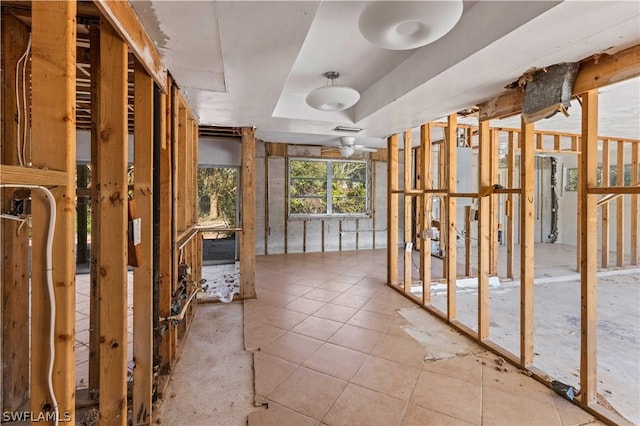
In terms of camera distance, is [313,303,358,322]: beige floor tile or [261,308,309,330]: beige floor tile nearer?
[261,308,309,330]: beige floor tile

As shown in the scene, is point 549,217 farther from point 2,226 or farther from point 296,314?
point 2,226

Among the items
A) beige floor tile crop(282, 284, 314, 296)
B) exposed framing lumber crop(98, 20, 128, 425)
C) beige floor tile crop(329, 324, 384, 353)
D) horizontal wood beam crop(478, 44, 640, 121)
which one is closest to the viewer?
exposed framing lumber crop(98, 20, 128, 425)

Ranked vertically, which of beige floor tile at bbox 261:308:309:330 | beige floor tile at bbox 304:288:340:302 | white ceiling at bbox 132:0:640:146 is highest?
white ceiling at bbox 132:0:640:146

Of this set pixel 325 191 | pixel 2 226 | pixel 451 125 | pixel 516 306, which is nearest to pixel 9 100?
pixel 2 226

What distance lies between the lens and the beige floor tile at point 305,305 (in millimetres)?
3449

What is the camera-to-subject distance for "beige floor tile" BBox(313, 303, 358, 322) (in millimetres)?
3256

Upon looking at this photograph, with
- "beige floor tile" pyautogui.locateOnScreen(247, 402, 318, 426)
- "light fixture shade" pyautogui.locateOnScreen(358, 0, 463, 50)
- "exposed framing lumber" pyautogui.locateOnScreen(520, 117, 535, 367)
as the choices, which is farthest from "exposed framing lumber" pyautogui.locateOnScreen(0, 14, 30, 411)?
"exposed framing lumber" pyautogui.locateOnScreen(520, 117, 535, 367)

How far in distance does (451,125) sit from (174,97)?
269cm

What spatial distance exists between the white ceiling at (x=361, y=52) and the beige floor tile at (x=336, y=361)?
2.24m

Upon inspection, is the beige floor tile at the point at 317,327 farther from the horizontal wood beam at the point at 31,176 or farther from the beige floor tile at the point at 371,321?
the horizontal wood beam at the point at 31,176

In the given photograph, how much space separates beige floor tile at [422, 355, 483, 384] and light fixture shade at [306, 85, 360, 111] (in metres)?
2.20

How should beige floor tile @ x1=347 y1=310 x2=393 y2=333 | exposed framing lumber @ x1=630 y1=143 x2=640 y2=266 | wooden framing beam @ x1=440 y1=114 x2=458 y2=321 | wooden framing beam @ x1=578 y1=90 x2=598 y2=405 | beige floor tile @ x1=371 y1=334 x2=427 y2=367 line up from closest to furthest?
wooden framing beam @ x1=578 y1=90 x2=598 y2=405 → beige floor tile @ x1=371 y1=334 x2=427 y2=367 → beige floor tile @ x1=347 y1=310 x2=393 y2=333 → wooden framing beam @ x1=440 y1=114 x2=458 y2=321 → exposed framing lumber @ x1=630 y1=143 x2=640 y2=266

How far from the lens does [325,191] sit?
22.6ft

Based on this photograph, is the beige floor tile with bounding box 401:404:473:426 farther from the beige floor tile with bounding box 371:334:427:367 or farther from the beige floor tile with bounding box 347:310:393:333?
the beige floor tile with bounding box 347:310:393:333
